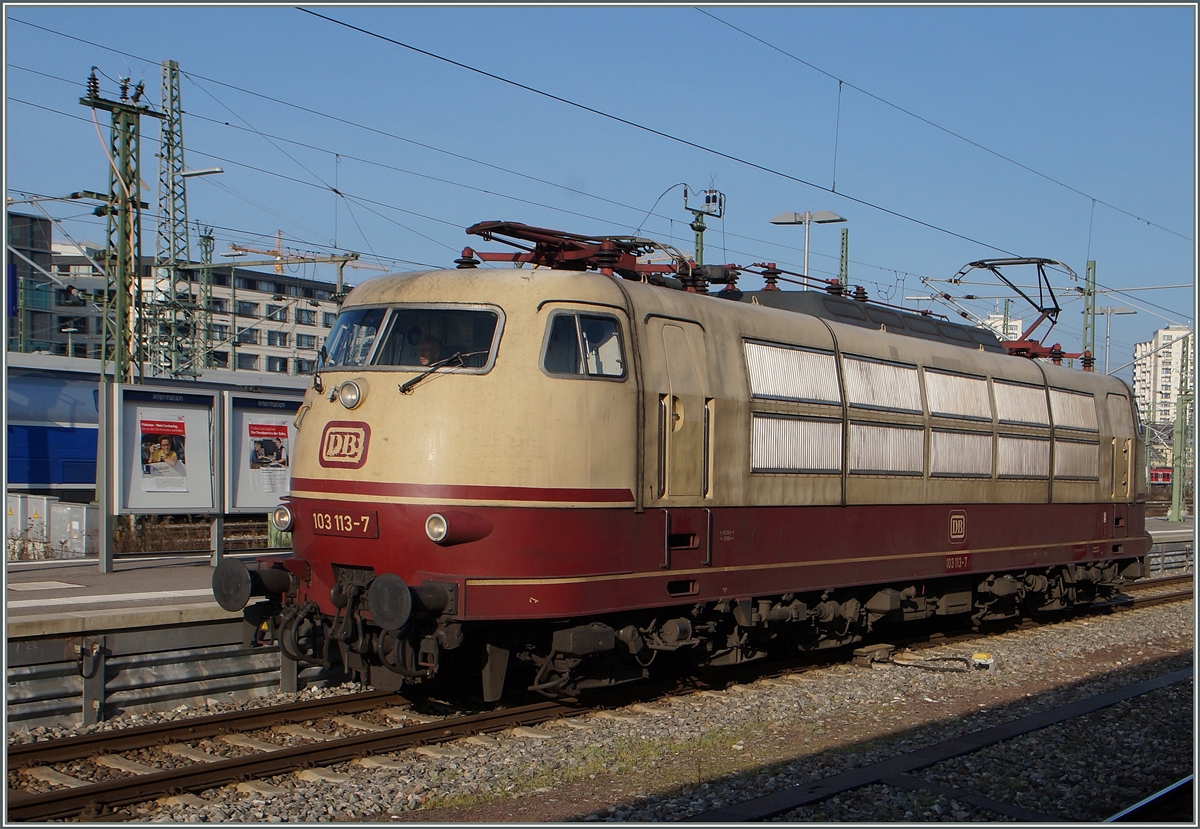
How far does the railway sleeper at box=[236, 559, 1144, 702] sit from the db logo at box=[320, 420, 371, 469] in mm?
990

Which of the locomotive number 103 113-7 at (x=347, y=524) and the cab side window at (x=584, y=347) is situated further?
the cab side window at (x=584, y=347)

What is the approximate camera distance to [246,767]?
820cm

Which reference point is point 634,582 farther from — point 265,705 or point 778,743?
point 265,705

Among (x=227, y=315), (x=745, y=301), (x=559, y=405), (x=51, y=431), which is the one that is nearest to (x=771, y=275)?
(x=745, y=301)

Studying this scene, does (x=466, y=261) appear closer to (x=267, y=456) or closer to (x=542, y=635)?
(x=542, y=635)

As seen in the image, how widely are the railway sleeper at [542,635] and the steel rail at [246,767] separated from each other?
0.44 m

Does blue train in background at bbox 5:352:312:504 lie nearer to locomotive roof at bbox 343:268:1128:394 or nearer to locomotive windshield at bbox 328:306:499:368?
locomotive roof at bbox 343:268:1128:394

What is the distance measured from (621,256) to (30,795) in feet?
21.3

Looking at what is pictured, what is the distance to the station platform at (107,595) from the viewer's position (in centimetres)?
976

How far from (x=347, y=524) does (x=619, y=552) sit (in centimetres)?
225

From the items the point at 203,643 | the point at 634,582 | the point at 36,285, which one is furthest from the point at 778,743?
the point at 36,285

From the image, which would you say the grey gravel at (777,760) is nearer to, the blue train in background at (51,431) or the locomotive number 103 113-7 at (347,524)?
the locomotive number 103 113-7 at (347,524)

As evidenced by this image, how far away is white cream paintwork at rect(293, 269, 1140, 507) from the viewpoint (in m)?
9.02

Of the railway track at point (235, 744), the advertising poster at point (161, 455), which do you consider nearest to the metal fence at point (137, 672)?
the railway track at point (235, 744)
